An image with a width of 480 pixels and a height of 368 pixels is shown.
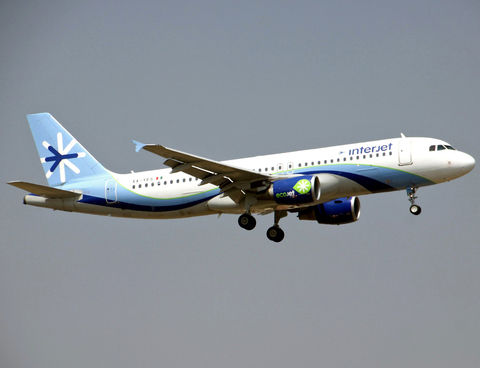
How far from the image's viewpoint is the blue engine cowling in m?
35.6

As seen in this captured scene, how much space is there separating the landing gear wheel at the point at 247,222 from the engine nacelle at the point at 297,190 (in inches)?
95.0

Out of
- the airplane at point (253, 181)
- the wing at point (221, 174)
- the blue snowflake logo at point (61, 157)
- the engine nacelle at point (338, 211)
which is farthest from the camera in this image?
the blue snowflake logo at point (61, 157)

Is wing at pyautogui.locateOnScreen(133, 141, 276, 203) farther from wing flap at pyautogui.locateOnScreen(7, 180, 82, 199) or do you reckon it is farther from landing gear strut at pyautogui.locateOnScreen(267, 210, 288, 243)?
wing flap at pyautogui.locateOnScreen(7, 180, 82, 199)

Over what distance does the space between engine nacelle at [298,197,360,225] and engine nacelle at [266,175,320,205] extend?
4901 mm

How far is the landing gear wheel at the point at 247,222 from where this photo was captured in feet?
126

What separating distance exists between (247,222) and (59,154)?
13820 millimetres

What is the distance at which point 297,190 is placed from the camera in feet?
118

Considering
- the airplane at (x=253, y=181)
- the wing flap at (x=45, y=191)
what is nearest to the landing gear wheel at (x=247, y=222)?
the airplane at (x=253, y=181)

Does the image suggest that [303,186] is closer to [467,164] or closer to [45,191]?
[467,164]

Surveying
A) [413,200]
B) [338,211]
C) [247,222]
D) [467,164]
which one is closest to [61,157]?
[247,222]

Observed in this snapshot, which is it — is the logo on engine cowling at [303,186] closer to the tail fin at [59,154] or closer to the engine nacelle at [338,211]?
the engine nacelle at [338,211]

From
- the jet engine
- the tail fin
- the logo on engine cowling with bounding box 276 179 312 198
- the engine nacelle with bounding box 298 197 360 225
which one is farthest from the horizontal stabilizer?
the engine nacelle with bounding box 298 197 360 225

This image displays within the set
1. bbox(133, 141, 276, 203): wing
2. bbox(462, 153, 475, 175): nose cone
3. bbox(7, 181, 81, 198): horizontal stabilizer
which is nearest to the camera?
bbox(133, 141, 276, 203): wing

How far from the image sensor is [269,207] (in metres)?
38.5
